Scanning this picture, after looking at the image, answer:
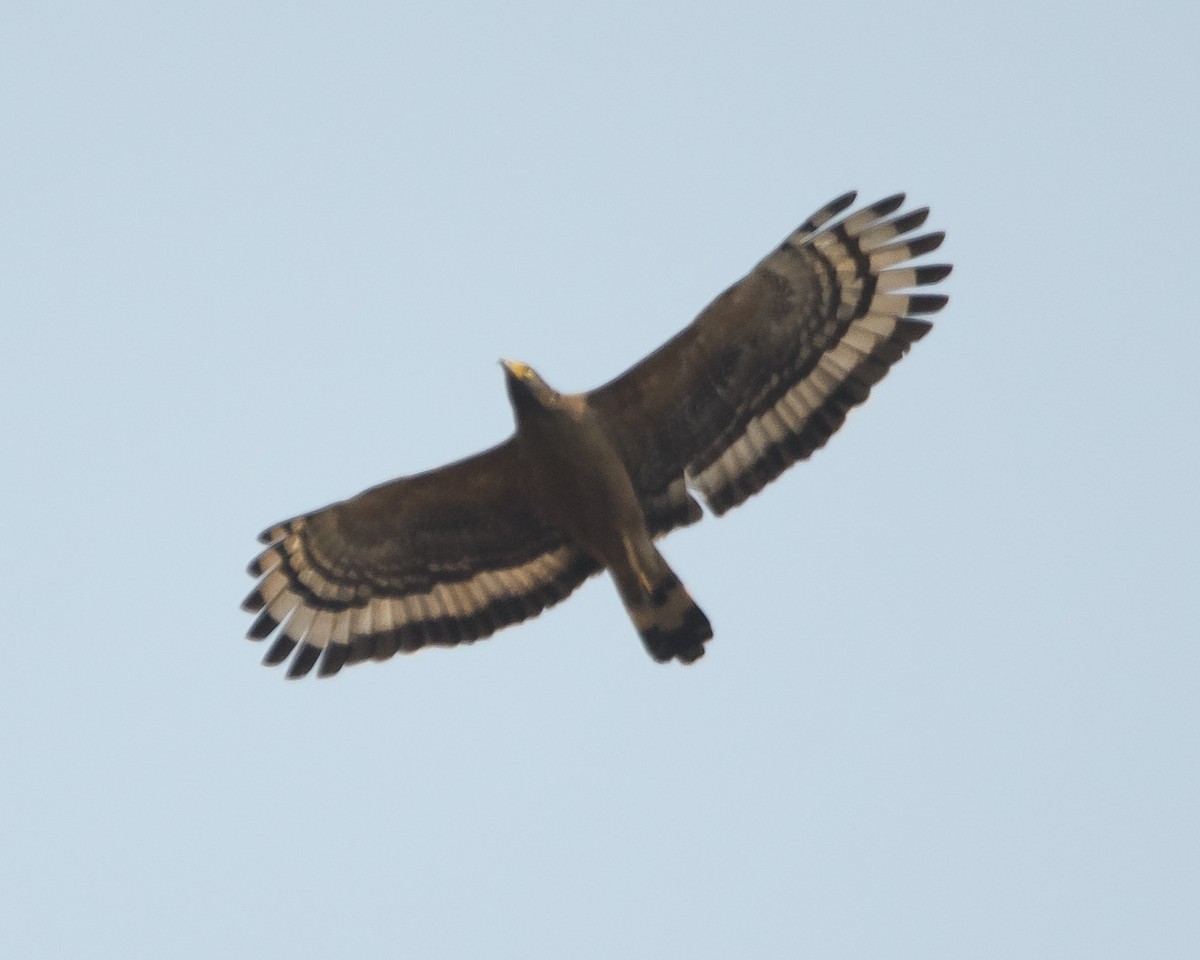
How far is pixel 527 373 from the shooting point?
14617 millimetres

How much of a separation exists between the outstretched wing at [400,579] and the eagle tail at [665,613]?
0.47 m

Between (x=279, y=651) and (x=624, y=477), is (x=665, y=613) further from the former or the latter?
(x=279, y=651)

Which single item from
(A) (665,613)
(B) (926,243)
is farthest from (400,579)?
(B) (926,243)

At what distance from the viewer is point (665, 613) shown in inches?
603

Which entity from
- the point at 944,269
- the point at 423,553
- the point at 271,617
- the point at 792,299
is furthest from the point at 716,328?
the point at 271,617

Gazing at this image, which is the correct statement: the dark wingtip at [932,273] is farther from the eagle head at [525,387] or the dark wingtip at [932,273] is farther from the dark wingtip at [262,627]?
the dark wingtip at [262,627]

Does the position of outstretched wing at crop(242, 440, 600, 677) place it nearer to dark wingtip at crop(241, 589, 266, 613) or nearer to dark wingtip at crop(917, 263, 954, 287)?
dark wingtip at crop(241, 589, 266, 613)

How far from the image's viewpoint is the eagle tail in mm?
15289

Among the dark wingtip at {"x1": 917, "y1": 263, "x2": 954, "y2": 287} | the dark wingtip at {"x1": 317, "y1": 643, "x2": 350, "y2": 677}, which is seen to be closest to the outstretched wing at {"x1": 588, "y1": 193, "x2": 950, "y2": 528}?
the dark wingtip at {"x1": 917, "y1": 263, "x2": 954, "y2": 287}

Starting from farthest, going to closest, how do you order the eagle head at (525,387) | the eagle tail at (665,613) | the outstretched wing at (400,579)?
the outstretched wing at (400,579)
the eagle tail at (665,613)
the eagle head at (525,387)

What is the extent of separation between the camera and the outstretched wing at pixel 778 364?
1496 cm

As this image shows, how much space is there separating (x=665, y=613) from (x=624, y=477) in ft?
3.44

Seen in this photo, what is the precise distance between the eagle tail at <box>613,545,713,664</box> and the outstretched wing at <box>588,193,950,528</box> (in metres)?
0.41

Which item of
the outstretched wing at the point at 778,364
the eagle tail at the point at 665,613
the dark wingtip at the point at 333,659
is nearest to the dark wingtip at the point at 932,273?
the outstretched wing at the point at 778,364
